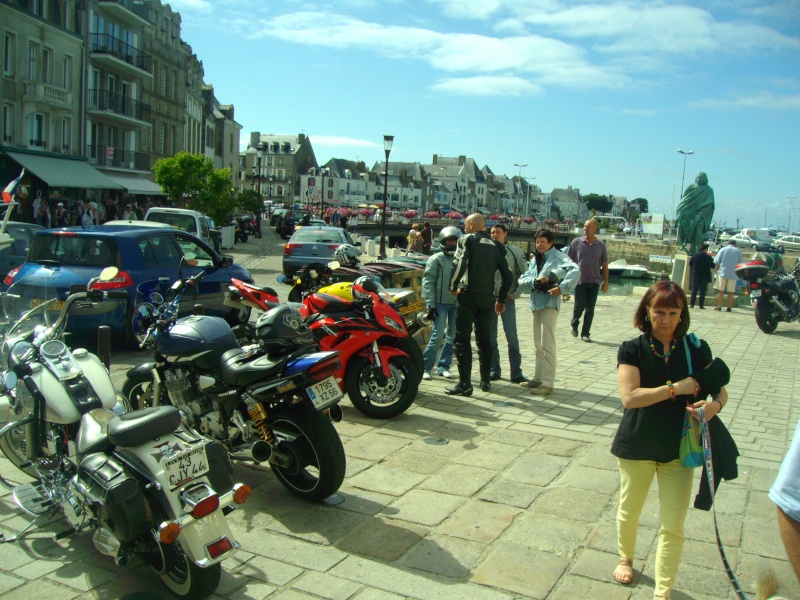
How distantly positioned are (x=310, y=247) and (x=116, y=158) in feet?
89.6

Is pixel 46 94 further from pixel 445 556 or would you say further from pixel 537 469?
pixel 445 556

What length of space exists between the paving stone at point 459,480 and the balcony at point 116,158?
3730 cm

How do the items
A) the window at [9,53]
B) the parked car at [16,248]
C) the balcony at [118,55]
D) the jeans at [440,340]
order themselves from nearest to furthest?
1. the jeans at [440,340]
2. the parked car at [16,248]
3. the window at [9,53]
4. the balcony at [118,55]

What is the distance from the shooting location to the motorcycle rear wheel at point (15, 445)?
4.67 m

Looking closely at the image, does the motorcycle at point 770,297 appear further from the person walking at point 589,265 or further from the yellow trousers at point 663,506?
the yellow trousers at point 663,506

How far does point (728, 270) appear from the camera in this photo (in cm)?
1712

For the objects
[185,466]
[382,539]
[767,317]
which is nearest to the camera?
[185,466]

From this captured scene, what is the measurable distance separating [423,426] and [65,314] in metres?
3.23

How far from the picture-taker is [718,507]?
4.86m

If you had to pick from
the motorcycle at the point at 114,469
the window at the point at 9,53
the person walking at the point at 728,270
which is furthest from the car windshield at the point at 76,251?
the window at the point at 9,53

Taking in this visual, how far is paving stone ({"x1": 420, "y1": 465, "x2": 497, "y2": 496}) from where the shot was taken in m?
5.07

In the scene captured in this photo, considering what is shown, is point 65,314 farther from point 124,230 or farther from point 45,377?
point 124,230

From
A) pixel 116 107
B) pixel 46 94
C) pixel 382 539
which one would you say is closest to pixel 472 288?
pixel 382 539

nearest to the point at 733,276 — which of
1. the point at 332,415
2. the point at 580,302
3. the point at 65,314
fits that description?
the point at 580,302
